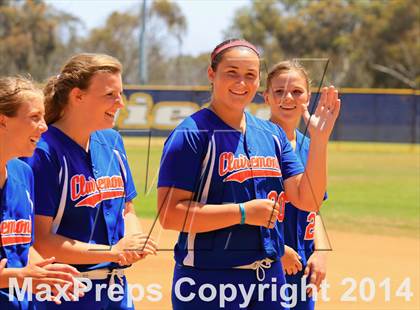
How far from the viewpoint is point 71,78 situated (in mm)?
3969

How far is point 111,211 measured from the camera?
13.1ft

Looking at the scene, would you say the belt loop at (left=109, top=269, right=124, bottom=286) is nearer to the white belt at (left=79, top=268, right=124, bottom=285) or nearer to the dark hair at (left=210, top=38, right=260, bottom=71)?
the white belt at (left=79, top=268, right=124, bottom=285)

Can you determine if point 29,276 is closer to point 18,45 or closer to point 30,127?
point 30,127

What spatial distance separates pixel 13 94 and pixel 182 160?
76 cm

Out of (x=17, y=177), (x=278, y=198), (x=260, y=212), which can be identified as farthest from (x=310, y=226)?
(x=17, y=177)

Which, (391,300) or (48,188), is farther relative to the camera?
(391,300)

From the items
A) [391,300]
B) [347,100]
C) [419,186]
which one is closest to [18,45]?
[347,100]

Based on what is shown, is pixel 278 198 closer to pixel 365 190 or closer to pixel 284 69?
pixel 284 69

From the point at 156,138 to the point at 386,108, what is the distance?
95.7 ft

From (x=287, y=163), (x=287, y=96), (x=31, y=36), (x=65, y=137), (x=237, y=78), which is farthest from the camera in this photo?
(x=31, y=36)

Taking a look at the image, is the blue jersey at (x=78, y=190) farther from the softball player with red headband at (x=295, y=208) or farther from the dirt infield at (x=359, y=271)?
the dirt infield at (x=359, y=271)

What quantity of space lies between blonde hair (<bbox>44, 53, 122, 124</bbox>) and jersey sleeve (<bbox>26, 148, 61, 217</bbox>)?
10.4 inches

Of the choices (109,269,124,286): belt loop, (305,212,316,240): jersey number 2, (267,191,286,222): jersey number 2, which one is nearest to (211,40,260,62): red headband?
(267,191,286,222): jersey number 2

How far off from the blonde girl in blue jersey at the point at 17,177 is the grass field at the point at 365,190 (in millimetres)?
564
